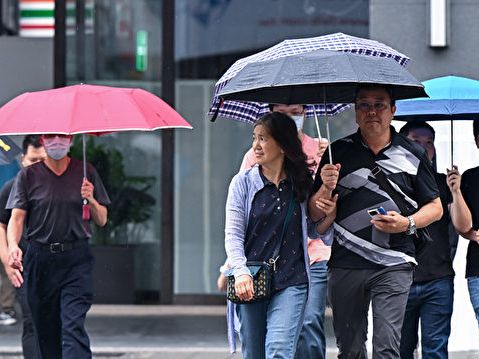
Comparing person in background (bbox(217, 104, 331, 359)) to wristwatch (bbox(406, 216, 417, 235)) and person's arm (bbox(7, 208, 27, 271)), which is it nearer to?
wristwatch (bbox(406, 216, 417, 235))

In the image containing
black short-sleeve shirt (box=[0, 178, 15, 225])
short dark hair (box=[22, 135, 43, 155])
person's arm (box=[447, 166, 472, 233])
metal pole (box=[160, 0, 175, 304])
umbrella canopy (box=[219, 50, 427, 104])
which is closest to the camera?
umbrella canopy (box=[219, 50, 427, 104])

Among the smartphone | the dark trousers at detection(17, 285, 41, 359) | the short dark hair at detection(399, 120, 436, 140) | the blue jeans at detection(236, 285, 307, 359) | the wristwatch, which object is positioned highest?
the short dark hair at detection(399, 120, 436, 140)

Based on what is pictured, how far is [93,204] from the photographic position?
24.8 ft

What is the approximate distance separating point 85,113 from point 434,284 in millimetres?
2298

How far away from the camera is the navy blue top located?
6094mm

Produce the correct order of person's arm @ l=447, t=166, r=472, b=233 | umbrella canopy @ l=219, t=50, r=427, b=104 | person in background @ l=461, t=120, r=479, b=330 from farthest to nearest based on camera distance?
person in background @ l=461, t=120, r=479, b=330 → person's arm @ l=447, t=166, r=472, b=233 → umbrella canopy @ l=219, t=50, r=427, b=104

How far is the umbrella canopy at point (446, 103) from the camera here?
23.2 feet

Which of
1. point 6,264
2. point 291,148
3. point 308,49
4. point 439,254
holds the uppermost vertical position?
point 308,49

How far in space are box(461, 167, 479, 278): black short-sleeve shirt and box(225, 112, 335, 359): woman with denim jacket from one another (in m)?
1.32

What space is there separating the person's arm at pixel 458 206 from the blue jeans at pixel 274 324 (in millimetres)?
1281

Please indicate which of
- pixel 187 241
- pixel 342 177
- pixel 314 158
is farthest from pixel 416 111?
pixel 187 241

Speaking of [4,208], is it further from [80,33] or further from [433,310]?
[80,33]

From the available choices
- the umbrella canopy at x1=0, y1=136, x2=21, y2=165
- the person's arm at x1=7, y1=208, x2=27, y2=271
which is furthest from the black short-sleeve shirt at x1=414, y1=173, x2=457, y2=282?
the umbrella canopy at x1=0, y1=136, x2=21, y2=165

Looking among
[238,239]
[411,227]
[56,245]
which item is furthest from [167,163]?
[411,227]
